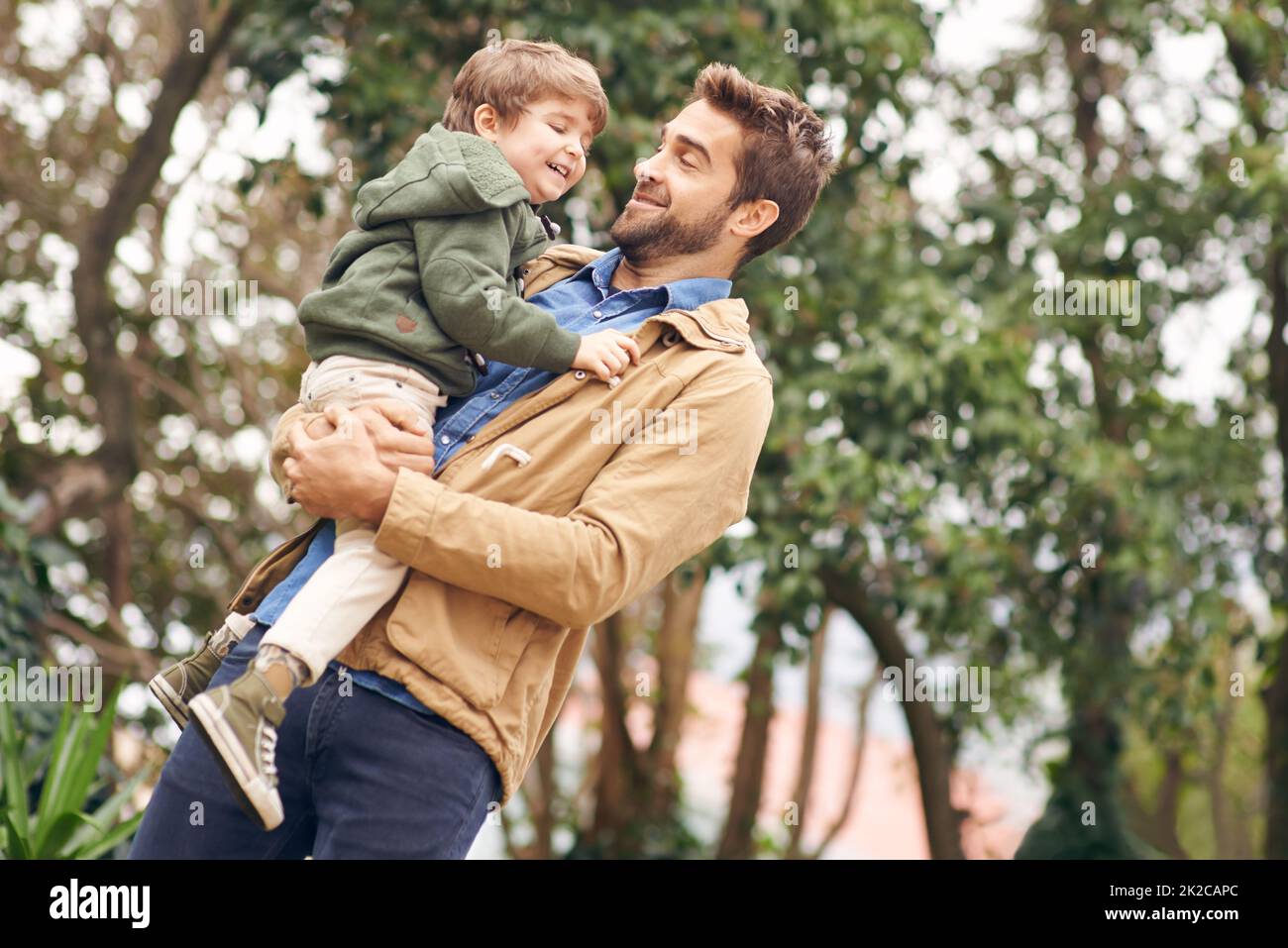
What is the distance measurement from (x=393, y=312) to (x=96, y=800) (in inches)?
124

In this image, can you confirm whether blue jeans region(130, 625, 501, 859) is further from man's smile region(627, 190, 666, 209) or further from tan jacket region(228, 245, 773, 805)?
man's smile region(627, 190, 666, 209)

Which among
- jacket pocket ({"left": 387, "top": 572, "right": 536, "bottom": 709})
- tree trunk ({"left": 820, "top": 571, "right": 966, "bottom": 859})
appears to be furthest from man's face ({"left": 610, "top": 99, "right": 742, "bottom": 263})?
tree trunk ({"left": 820, "top": 571, "right": 966, "bottom": 859})

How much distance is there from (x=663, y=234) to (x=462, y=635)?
0.75 meters

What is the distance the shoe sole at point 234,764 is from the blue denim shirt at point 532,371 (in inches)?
7.8

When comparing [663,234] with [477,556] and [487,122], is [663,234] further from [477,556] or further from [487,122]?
[477,556]

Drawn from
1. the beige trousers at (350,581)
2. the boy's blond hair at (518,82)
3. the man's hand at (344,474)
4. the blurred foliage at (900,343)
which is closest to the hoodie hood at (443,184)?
the boy's blond hair at (518,82)

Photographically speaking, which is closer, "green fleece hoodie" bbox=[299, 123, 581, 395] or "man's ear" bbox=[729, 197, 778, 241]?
"green fleece hoodie" bbox=[299, 123, 581, 395]

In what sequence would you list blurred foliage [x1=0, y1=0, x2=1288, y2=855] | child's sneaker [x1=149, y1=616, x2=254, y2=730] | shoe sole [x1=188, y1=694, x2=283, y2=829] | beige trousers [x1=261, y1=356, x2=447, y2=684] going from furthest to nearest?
blurred foliage [x1=0, y1=0, x2=1288, y2=855] → child's sneaker [x1=149, y1=616, x2=254, y2=730] → beige trousers [x1=261, y1=356, x2=447, y2=684] → shoe sole [x1=188, y1=694, x2=283, y2=829]

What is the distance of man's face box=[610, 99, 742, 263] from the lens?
2418 mm

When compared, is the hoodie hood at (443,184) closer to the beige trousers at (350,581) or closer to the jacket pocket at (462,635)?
the beige trousers at (350,581)

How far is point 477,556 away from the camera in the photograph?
2.01 meters

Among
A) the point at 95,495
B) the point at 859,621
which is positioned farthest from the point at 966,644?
the point at 95,495

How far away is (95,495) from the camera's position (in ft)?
21.6

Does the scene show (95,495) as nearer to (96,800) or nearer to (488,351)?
(96,800)
